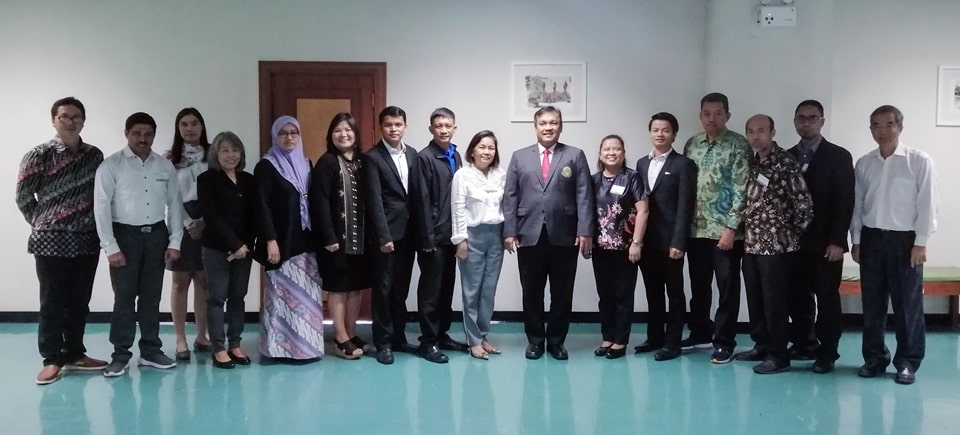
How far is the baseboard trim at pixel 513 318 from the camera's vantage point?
554cm

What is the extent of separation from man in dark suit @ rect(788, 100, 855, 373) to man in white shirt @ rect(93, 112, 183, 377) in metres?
3.83

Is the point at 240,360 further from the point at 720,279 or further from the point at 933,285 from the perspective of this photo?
the point at 933,285

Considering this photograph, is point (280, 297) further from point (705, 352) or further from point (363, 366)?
point (705, 352)

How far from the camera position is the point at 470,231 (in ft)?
14.7

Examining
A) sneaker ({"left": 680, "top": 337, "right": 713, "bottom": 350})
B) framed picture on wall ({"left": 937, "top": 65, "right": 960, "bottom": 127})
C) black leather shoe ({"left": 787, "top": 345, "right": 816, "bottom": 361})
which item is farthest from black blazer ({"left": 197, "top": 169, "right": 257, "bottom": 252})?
framed picture on wall ({"left": 937, "top": 65, "right": 960, "bottom": 127})

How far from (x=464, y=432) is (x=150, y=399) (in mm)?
1755

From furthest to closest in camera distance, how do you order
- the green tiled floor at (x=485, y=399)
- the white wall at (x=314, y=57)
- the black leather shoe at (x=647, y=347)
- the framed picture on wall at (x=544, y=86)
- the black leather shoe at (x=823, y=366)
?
1. the framed picture on wall at (x=544, y=86)
2. the white wall at (x=314, y=57)
3. the black leather shoe at (x=647, y=347)
4. the black leather shoe at (x=823, y=366)
5. the green tiled floor at (x=485, y=399)

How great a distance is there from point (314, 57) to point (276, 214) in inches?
68.4

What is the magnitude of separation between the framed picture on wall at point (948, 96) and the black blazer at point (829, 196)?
A: 2.08 meters

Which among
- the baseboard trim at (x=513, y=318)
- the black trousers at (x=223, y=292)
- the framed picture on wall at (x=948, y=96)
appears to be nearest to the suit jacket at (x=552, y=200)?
the baseboard trim at (x=513, y=318)

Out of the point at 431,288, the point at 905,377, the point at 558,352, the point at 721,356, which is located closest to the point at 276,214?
the point at 431,288

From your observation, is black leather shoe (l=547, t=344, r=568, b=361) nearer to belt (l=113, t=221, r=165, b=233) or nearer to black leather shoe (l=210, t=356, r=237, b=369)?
black leather shoe (l=210, t=356, r=237, b=369)

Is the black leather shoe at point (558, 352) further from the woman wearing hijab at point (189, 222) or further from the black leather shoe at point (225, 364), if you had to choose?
the woman wearing hijab at point (189, 222)

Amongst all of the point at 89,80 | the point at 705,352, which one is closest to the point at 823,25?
the point at 705,352
